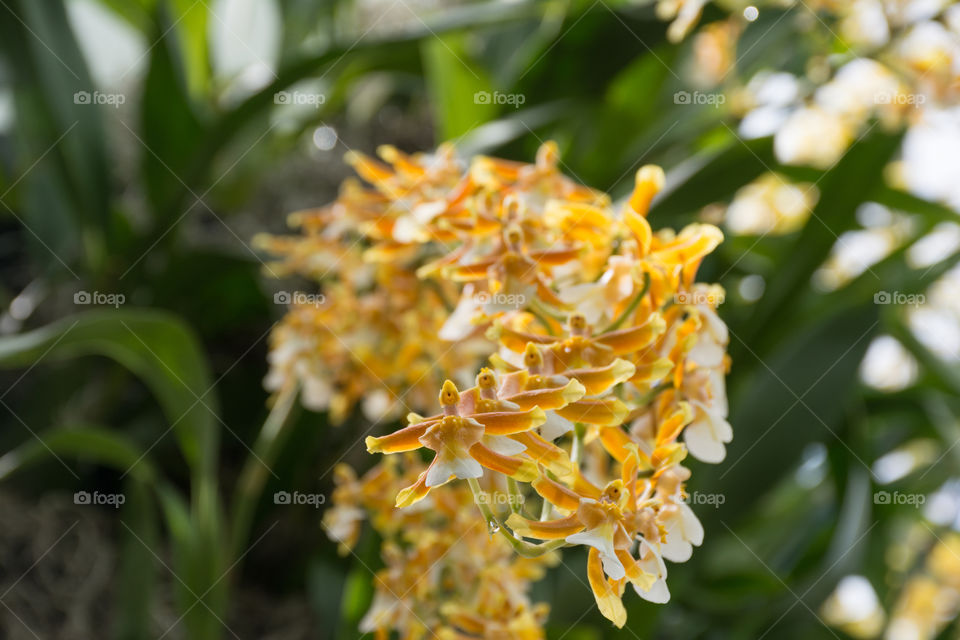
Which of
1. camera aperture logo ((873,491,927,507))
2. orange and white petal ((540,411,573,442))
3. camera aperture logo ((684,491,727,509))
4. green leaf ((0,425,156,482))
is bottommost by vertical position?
camera aperture logo ((873,491,927,507))

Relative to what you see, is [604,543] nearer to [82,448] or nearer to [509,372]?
[509,372]

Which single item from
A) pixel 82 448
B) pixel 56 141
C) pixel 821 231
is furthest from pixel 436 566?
pixel 56 141

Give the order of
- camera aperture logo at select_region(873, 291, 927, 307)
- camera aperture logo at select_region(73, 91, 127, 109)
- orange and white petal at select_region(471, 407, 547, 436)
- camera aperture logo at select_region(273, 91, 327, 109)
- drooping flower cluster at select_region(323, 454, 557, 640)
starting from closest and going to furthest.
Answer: orange and white petal at select_region(471, 407, 547, 436), drooping flower cluster at select_region(323, 454, 557, 640), camera aperture logo at select_region(873, 291, 927, 307), camera aperture logo at select_region(73, 91, 127, 109), camera aperture logo at select_region(273, 91, 327, 109)

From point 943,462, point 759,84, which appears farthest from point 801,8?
point 943,462

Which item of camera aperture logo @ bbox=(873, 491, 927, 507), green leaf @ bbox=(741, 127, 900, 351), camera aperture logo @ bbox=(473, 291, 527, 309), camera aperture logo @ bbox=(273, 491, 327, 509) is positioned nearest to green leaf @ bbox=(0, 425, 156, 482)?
camera aperture logo @ bbox=(273, 491, 327, 509)

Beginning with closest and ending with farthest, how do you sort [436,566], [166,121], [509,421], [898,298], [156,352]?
[509,421] → [436,566] → [156,352] → [898,298] → [166,121]

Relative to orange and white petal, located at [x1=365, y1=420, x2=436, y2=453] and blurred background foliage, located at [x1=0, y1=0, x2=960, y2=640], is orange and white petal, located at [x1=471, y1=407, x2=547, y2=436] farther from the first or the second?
blurred background foliage, located at [x1=0, y1=0, x2=960, y2=640]
